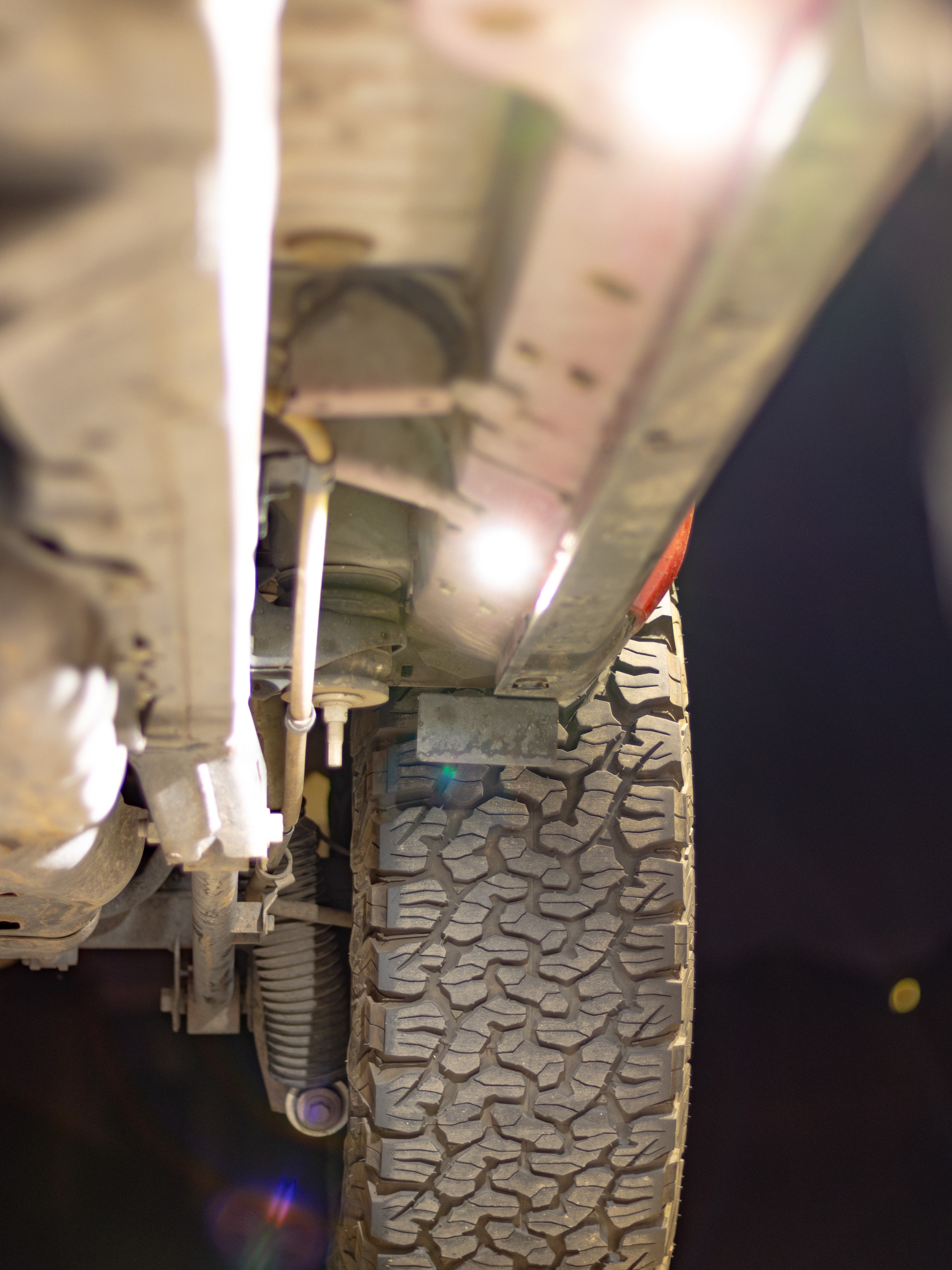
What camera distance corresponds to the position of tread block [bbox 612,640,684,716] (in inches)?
54.9

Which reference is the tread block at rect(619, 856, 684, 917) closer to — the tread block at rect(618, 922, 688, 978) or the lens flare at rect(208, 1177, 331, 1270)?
the tread block at rect(618, 922, 688, 978)

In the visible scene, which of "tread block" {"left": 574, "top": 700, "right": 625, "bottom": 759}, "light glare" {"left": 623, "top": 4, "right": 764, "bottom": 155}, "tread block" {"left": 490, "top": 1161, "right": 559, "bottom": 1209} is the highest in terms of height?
"tread block" {"left": 574, "top": 700, "right": 625, "bottom": 759}

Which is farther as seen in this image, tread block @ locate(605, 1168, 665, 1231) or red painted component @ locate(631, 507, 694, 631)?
tread block @ locate(605, 1168, 665, 1231)

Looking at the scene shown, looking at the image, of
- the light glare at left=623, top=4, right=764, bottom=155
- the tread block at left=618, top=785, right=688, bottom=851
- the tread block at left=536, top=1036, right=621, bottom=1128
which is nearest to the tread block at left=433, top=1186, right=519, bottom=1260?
the tread block at left=536, top=1036, right=621, bottom=1128

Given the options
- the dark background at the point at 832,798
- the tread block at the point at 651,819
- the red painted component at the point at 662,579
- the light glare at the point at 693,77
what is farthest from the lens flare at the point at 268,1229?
the light glare at the point at 693,77

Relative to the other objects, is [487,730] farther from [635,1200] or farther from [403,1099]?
[635,1200]

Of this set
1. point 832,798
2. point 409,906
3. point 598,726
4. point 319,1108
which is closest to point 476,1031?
point 409,906

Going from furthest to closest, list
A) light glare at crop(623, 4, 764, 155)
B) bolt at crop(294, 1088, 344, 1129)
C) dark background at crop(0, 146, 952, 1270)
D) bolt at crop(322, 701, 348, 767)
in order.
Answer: dark background at crop(0, 146, 952, 1270) < bolt at crop(294, 1088, 344, 1129) < bolt at crop(322, 701, 348, 767) < light glare at crop(623, 4, 764, 155)

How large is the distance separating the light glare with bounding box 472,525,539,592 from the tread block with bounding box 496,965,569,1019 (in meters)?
0.65

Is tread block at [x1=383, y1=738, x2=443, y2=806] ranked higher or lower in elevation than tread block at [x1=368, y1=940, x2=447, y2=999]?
higher

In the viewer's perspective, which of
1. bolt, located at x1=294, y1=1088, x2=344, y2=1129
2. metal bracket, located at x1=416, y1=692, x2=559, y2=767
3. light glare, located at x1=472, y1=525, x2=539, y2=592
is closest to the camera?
light glare, located at x1=472, y1=525, x2=539, y2=592

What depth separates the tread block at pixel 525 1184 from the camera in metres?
1.33

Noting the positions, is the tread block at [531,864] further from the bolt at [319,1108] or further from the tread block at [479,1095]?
the bolt at [319,1108]

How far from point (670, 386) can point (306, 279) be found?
0.20m
